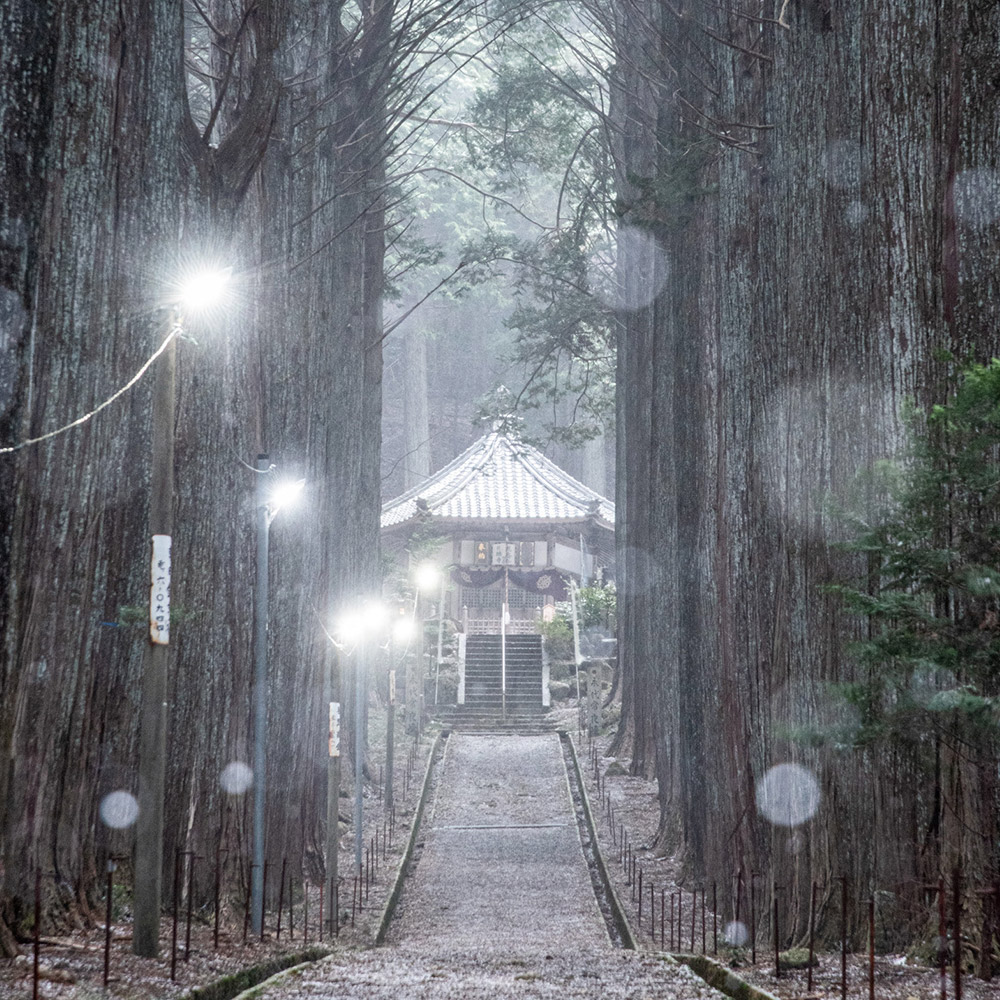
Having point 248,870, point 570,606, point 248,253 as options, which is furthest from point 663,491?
point 570,606

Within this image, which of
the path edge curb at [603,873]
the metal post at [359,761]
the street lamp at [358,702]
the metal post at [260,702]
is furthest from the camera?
the metal post at [359,761]

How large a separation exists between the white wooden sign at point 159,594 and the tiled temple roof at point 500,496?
23.5 m

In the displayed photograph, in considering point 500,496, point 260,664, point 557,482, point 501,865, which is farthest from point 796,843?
point 557,482

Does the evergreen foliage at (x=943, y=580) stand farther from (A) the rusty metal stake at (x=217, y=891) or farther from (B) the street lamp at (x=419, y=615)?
(B) the street lamp at (x=419, y=615)

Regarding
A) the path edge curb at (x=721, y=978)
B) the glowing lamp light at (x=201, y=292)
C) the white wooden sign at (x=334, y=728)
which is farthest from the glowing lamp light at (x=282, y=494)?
the path edge curb at (x=721, y=978)

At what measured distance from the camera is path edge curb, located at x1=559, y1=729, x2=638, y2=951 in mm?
10527

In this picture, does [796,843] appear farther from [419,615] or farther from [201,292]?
[419,615]

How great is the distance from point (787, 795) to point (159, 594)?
169 inches

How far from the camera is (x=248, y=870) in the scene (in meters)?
8.38

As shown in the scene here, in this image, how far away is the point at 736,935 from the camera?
871 centimetres

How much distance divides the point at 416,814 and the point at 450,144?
99.4 ft

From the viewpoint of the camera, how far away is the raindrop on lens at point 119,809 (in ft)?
21.5

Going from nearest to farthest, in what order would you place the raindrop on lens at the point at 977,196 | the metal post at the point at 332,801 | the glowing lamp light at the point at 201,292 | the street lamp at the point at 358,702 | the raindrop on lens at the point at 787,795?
the raindrop on lens at the point at 977,196 → the glowing lamp light at the point at 201,292 → the raindrop on lens at the point at 787,795 → the metal post at the point at 332,801 → the street lamp at the point at 358,702

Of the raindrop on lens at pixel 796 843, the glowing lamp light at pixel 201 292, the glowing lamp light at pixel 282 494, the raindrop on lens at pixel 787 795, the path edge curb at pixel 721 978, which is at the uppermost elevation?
the glowing lamp light at pixel 201 292
